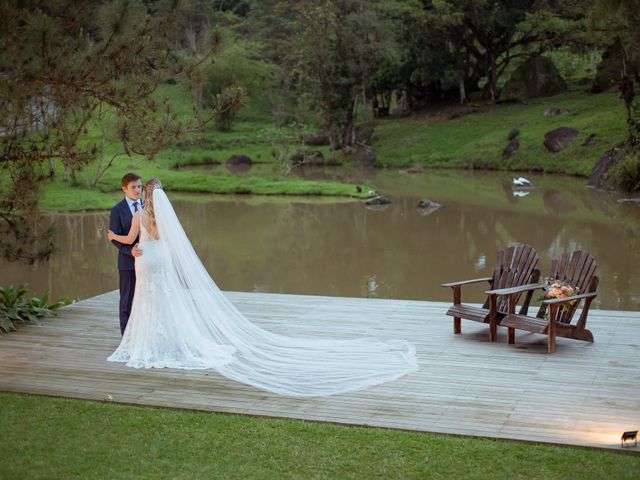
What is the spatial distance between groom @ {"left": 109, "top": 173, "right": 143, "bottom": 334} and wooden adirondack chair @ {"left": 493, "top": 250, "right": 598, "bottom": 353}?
3.94 meters

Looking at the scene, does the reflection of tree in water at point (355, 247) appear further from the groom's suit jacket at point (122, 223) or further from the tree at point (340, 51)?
the tree at point (340, 51)

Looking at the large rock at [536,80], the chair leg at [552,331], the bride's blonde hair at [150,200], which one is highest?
the large rock at [536,80]

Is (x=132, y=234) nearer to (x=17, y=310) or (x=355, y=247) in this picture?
(x=17, y=310)

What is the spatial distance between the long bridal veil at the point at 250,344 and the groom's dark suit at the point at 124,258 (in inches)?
23.6

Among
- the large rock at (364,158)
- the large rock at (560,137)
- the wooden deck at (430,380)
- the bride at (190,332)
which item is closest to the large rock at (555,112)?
the large rock at (560,137)

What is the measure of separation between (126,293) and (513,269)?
4303 millimetres

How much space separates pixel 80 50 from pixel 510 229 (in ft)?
55.0

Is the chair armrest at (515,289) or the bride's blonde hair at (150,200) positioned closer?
the bride's blonde hair at (150,200)

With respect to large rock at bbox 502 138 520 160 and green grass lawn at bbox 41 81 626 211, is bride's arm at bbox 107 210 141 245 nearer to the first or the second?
green grass lawn at bbox 41 81 626 211

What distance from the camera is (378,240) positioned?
21.1 m

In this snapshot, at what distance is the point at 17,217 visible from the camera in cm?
973

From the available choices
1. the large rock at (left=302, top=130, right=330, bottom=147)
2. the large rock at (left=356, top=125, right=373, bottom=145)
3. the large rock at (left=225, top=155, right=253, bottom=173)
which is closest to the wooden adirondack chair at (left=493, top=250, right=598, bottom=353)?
the large rock at (left=225, top=155, right=253, bottom=173)

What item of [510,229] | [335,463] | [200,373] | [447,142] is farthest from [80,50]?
[447,142]

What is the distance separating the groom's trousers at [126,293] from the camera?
911 centimetres
